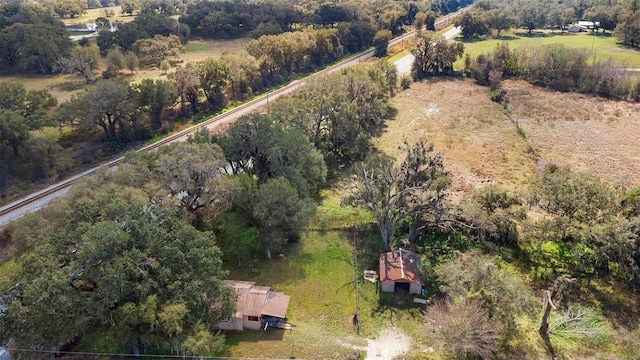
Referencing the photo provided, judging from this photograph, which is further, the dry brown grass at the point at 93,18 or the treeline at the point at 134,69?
the dry brown grass at the point at 93,18

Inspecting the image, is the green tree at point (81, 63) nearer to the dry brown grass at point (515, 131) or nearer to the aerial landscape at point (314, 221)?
the aerial landscape at point (314, 221)

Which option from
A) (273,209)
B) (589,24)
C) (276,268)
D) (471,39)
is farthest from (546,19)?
(276,268)

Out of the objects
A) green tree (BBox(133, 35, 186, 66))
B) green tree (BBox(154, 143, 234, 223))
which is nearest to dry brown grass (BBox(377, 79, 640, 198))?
green tree (BBox(154, 143, 234, 223))

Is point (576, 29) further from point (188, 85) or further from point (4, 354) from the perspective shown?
point (4, 354)

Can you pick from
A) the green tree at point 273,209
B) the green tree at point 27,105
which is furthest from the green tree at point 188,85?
the green tree at point 273,209

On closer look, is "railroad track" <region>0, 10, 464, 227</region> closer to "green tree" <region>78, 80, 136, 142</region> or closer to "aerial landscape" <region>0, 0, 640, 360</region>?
"aerial landscape" <region>0, 0, 640, 360</region>

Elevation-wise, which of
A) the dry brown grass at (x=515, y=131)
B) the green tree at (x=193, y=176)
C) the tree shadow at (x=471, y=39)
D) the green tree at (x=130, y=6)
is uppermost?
the green tree at (x=130, y=6)
